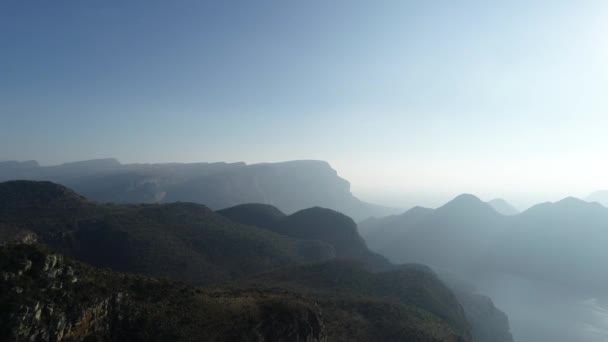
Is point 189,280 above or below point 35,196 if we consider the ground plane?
below

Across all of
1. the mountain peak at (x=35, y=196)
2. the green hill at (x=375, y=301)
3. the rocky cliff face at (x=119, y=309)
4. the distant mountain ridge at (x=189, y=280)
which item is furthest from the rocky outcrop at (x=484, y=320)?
the mountain peak at (x=35, y=196)

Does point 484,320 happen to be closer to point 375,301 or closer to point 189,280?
point 375,301

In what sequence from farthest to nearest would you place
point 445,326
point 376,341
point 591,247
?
1. point 591,247
2. point 445,326
3. point 376,341

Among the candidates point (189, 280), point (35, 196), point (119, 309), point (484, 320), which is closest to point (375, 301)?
point (189, 280)

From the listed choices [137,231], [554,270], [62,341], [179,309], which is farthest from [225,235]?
[554,270]

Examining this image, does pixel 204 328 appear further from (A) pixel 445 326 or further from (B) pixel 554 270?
(B) pixel 554 270

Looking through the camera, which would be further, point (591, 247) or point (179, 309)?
point (591, 247)

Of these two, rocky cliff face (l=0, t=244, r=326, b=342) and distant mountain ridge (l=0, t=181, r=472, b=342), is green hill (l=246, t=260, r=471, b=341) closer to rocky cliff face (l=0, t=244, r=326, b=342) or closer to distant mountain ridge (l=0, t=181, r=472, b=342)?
distant mountain ridge (l=0, t=181, r=472, b=342)

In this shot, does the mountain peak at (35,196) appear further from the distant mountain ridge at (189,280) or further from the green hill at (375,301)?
the green hill at (375,301)

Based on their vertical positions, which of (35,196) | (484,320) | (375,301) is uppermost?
(35,196)
